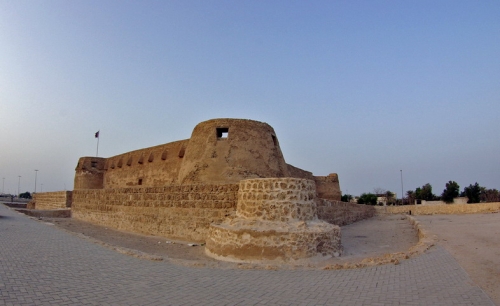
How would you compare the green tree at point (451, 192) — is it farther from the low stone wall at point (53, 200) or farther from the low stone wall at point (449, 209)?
the low stone wall at point (53, 200)

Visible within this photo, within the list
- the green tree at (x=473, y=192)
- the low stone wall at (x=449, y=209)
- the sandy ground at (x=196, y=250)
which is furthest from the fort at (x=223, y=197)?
the green tree at (x=473, y=192)

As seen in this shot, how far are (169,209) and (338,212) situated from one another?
297 inches

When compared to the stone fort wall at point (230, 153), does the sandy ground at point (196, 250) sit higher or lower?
lower

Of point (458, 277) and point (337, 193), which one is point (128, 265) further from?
point (337, 193)

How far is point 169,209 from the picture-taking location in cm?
1112

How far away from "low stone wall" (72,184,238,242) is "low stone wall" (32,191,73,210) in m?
7.12

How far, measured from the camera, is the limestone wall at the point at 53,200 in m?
21.3

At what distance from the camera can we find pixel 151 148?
1991 cm

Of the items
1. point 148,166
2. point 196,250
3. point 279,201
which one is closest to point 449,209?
point 148,166

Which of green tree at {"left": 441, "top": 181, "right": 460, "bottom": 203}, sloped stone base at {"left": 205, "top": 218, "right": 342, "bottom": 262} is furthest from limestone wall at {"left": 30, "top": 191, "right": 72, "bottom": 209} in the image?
green tree at {"left": 441, "top": 181, "right": 460, "bottom": 203}

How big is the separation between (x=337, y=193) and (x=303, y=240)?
62.7 ft

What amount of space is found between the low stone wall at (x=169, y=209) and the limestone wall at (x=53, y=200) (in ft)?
23.4

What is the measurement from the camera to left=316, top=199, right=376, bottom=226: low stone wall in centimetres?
1195

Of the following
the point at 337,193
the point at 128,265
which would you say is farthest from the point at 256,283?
the point at 337,193
